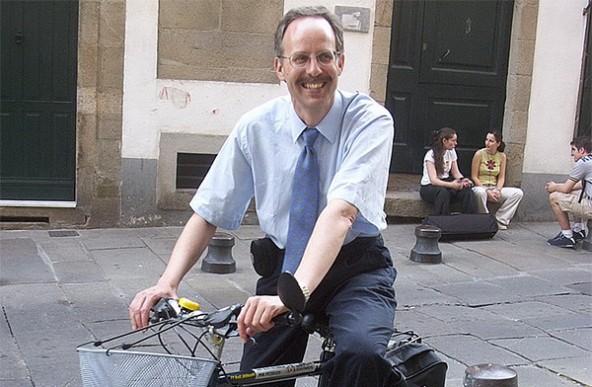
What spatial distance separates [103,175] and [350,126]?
616 cm

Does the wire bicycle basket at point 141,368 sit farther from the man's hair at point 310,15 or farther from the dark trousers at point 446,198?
the dark trousers at point 446,198

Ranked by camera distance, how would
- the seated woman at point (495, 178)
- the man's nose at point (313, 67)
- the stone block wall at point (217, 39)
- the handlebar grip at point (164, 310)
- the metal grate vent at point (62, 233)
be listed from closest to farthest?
1. the handlebar grip at point (164, 310)
2. the man's nose at point (313, 67)
3. the metal grate vent at point (62, 233)
4. the stone block wall at point (217, 39)
5. the seated woman at point (495, 178)

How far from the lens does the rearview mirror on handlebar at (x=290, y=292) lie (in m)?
2.24

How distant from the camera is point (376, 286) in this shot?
2.79 meters

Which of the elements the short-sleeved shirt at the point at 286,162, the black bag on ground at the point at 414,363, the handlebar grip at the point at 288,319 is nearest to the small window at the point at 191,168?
the short-sleeved shirt at the point at 286,162

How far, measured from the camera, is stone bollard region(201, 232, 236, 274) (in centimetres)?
703

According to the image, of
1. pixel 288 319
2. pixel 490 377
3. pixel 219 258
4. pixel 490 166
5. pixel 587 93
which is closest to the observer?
pixel 288 319

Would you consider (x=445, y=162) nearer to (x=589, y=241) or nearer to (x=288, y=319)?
(x=589, y=241)

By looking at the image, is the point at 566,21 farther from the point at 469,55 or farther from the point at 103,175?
the point at 103,175

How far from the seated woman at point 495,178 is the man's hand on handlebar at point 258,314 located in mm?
7162

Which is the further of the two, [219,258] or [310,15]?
[219,258]

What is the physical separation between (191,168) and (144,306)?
6456 millimetres

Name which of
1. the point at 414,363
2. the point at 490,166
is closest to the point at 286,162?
the point at 414,363

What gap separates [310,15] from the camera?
8.75 ft
